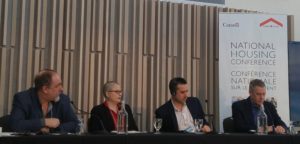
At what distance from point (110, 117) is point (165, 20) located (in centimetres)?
197

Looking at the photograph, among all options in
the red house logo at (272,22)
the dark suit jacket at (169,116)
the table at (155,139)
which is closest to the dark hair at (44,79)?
the table at (155,139)

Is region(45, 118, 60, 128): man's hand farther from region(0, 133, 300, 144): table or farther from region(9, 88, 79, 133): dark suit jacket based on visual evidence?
region(0, 133, 300, 144): table

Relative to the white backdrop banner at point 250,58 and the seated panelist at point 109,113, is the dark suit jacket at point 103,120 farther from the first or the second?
the white backdrop banner at point 250,58

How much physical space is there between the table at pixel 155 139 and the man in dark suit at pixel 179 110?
1.31 meters

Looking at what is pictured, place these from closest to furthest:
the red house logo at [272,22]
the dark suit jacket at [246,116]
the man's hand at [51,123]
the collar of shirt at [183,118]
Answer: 1. the man's hand at [51,123]
2. the dark suit jacket at [246,116]
3. the collar of shirt at [183,118]
4. the red house logo at [272,22]

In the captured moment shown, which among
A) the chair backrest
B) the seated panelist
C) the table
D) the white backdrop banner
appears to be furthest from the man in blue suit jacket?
the white backdrop banner

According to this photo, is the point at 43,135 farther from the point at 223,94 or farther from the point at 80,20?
the point at 223,94

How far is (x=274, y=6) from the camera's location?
6.78 m

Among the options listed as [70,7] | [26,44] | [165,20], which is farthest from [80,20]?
[165,20]

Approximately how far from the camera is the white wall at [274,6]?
655cm

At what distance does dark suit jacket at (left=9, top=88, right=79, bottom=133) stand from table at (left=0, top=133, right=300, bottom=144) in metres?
0.72

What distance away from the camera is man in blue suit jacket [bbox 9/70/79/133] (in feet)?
11.3

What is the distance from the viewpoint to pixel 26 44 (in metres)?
5.19

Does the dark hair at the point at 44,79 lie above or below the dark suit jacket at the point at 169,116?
above
